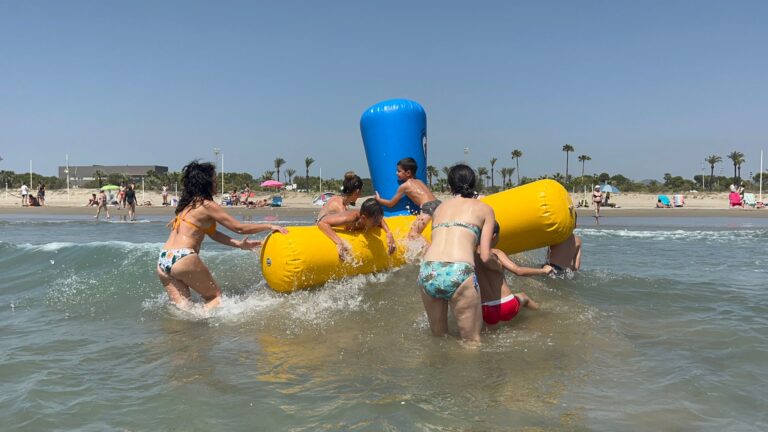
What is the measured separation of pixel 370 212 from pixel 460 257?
2202 mm

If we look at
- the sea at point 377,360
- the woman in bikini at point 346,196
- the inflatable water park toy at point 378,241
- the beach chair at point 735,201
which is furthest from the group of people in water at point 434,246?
Answer: the beach chair at point 735,201

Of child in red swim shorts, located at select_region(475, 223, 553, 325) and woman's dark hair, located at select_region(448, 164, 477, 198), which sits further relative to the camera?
child in red swim shorts, located at select_region(475, 223, 553, 325)

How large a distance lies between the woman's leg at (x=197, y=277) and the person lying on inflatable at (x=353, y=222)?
1.23 meters

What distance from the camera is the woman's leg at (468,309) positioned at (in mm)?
3803

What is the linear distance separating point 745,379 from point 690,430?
3.54 ft

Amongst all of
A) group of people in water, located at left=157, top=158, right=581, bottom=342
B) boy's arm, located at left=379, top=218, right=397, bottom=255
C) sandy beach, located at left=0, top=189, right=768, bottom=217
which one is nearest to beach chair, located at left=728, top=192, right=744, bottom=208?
sandy beach, located at left=0, top=189, right=768, bottom=217

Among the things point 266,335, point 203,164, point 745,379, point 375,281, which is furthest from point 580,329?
point 203,164

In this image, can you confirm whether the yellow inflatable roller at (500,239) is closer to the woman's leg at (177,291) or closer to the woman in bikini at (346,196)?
the woman in bikini at (346,196)

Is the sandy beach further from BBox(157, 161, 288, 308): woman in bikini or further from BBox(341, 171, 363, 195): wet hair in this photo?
BBox(157, 161, 288, 308): woman in bikini

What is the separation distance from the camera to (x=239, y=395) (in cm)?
325

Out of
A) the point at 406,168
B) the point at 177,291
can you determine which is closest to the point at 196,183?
the point at 177,291

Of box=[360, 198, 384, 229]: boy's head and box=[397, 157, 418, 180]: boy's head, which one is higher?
box=[397, 157, 418, 180]: boy's head

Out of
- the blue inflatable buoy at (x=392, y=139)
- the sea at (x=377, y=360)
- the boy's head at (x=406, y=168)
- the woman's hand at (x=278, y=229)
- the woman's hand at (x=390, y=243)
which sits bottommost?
the sea at (x=377, y=360)

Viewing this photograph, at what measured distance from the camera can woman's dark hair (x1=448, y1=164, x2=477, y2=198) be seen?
407cm
